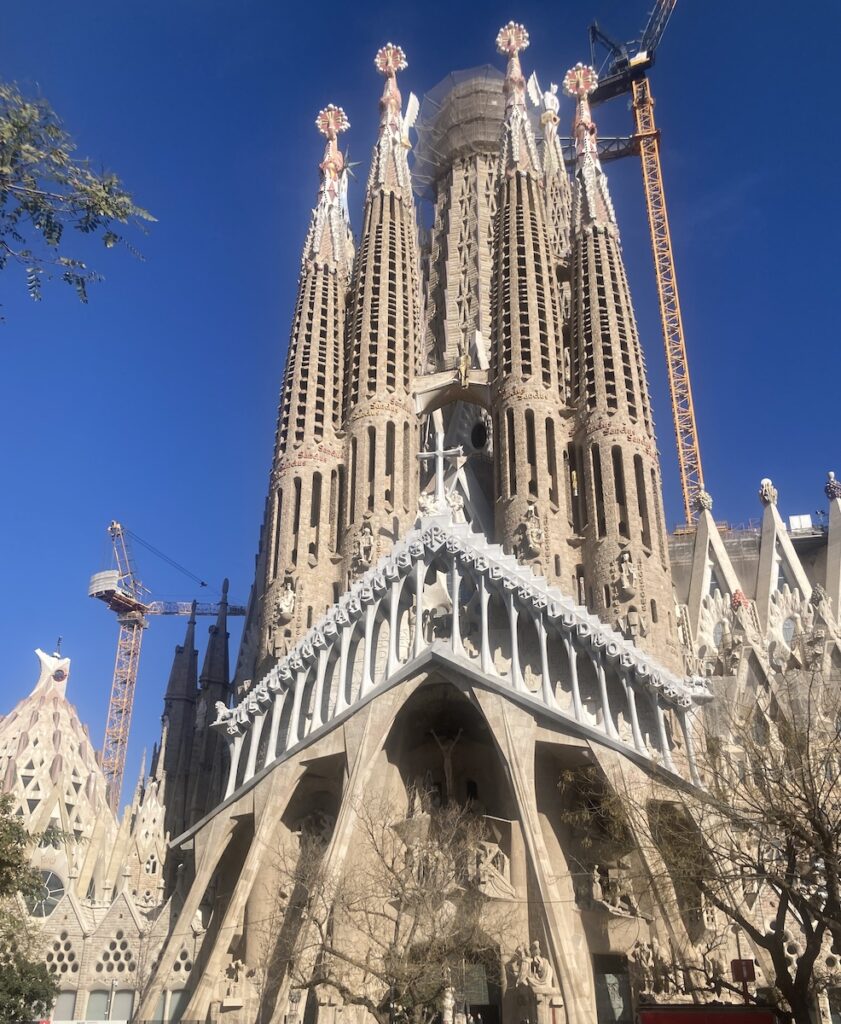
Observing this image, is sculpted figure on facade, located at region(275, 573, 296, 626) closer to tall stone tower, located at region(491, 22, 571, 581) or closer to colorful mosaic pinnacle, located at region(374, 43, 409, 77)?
tall stone tower, located at region(491, 22, 571, 581)

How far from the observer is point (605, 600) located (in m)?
25.5

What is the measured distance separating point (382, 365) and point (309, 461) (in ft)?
13.3

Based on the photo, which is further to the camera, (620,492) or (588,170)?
(588,170)

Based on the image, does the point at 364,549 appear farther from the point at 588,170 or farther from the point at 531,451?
the point at 588,170

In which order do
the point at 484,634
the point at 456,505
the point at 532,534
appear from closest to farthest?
1. the point at 484,634
2. the point at 532,534
3. the point at 456,505

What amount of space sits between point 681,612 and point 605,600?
6.34 metres

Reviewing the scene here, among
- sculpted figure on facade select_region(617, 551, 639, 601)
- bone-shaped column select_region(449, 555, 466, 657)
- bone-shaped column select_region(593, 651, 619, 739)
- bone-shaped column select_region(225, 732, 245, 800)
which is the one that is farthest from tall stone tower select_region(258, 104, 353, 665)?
bone-shaped column select_region(593, 651, 619, 739)

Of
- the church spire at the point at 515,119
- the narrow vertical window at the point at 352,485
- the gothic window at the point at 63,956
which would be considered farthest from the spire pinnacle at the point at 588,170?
the gothic window at the point at 63,956

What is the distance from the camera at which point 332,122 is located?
39031 millimetres

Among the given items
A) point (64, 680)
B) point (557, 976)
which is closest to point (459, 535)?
point (557, 976)

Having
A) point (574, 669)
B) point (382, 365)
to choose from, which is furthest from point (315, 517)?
point (574, 669)

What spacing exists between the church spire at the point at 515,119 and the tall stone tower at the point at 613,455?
2833mm

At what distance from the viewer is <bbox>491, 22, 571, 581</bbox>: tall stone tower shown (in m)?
27.1

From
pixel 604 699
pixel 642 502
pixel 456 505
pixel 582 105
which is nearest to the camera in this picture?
pixel 604 699
